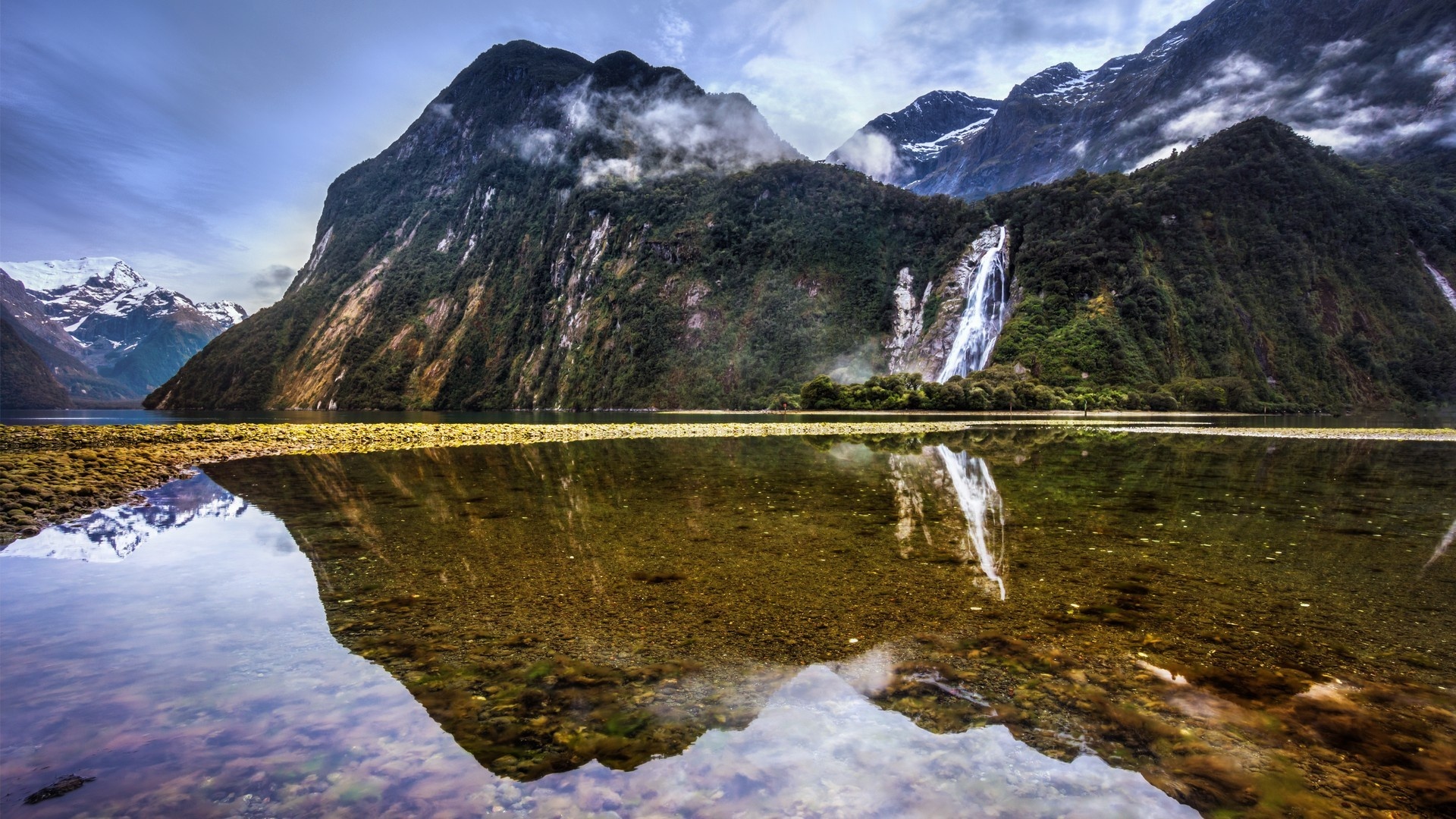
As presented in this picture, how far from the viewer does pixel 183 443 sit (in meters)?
36.7

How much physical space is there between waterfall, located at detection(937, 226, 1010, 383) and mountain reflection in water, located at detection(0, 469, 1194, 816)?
116604 mm

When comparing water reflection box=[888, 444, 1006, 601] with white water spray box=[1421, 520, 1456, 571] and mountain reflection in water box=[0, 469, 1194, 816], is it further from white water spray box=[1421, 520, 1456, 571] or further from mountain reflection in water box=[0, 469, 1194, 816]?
white water spray box=[1421, 520, 1456, 571]

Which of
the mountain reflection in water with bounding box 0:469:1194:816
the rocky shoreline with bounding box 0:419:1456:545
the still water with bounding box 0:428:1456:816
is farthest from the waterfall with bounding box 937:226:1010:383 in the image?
the mountain reflection in water with bounding box 0:469:1194:816

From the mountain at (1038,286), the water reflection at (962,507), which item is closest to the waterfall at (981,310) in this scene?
the mountain at (1038,286)

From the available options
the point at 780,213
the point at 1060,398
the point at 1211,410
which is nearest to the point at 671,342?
the point at 780,213

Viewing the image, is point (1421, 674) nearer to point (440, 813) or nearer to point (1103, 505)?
point (440, 813)

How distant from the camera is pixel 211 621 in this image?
8617mm

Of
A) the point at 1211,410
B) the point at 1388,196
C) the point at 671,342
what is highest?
the point at 1388,196

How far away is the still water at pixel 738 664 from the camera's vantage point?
490 centimetres

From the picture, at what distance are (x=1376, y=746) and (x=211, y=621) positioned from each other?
12.3 meters

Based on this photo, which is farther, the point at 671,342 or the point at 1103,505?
the point at 671,342

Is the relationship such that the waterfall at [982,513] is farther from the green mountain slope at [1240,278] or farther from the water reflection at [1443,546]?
the green mountain slope at [1240,278]

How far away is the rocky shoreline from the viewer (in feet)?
58.6

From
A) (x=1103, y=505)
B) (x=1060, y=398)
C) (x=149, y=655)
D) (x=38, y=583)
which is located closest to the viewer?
(x=149, y=655)
